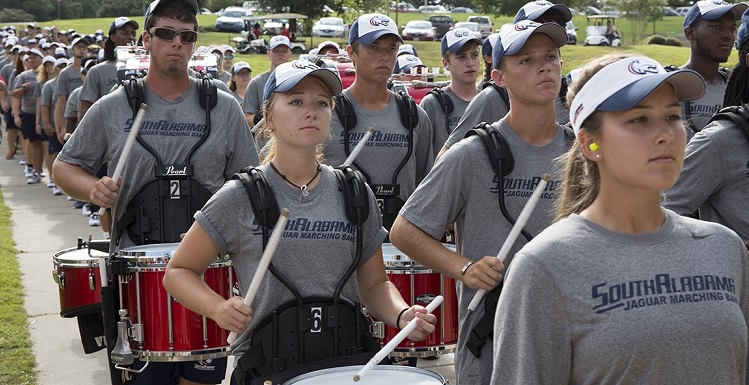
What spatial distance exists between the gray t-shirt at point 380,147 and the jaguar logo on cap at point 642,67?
12.7ft

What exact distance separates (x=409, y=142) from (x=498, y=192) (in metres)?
2.43

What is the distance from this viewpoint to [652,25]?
227 ft

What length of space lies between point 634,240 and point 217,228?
71.7 inches

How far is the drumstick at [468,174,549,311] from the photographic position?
3.74 meters

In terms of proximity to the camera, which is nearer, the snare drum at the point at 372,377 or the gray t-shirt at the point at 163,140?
the snare drum at the point at 372,377

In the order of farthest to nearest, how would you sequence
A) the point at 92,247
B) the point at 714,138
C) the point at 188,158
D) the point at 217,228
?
the point at 92,247
the point at 188,158
the point at 714,138
the point at 217,228

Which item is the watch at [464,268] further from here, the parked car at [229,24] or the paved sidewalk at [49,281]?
the parked car at [229,24]

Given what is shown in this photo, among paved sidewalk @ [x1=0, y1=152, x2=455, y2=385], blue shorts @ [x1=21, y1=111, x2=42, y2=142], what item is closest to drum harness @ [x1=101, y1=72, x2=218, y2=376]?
paved sidewalk @ [x1=0, y1=152, x2=455, y2=385]

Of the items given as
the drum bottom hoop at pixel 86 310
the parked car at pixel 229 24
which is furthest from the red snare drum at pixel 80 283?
the parked car at pixel 229 24

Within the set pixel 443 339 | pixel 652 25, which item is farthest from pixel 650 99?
pixel 652 25

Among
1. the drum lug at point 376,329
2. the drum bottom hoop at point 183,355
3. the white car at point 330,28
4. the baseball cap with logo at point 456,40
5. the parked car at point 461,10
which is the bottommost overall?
the parked car at point 461,10

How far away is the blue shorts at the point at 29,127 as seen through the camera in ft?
62.6

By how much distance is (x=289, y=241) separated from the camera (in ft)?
13.3

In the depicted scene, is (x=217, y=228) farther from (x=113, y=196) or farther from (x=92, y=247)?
(x=92, y=247)
